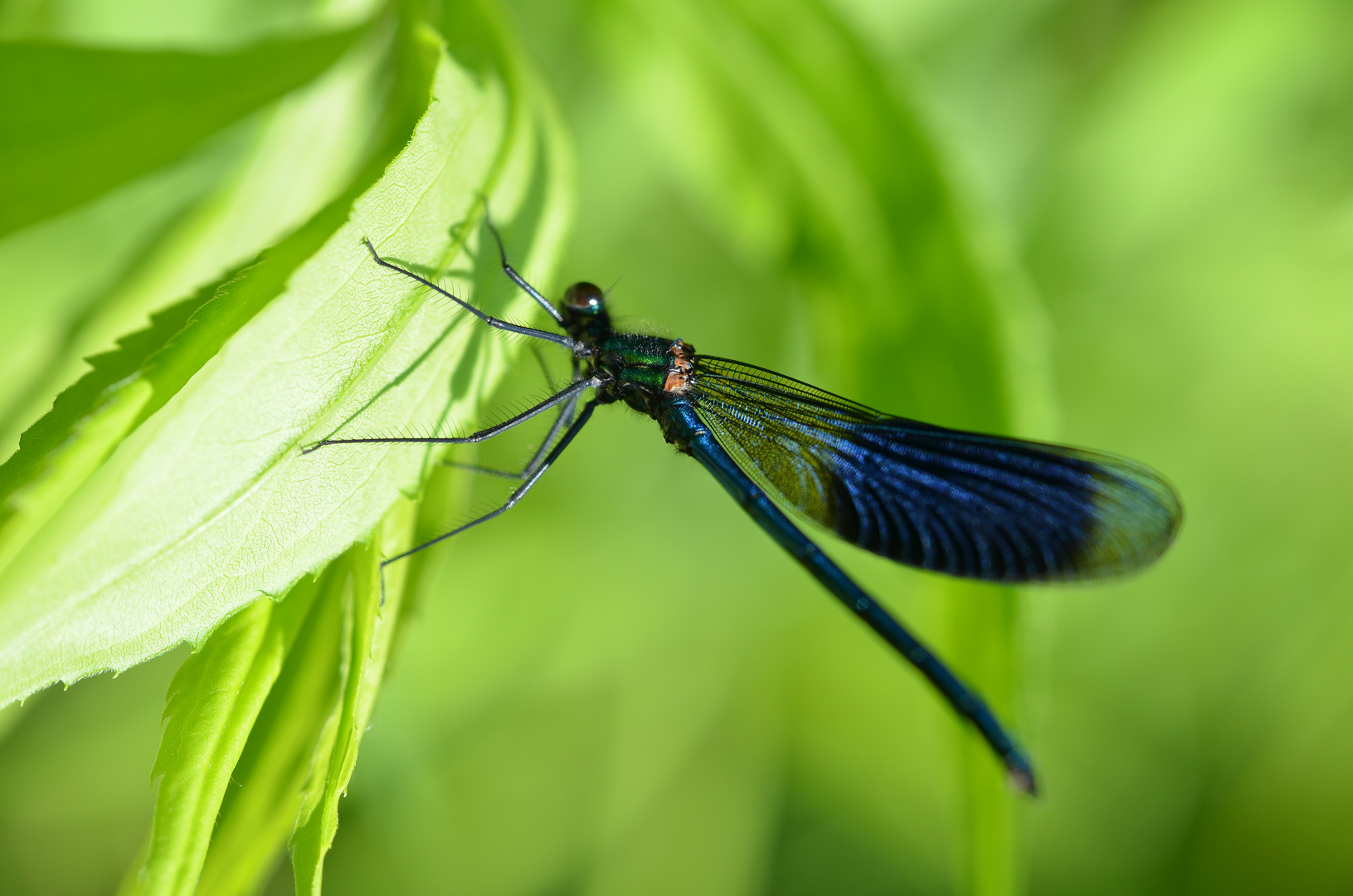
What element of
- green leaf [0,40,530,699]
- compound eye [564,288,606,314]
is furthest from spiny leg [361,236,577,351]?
compound eye [564,288,606,314]

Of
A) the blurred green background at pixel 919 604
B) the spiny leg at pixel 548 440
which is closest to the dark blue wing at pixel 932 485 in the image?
the blurred green background at pixel 919 604

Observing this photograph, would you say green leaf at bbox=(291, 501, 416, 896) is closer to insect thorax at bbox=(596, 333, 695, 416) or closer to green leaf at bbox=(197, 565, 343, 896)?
green leaf at bbox=(197, 565, 343, 896)

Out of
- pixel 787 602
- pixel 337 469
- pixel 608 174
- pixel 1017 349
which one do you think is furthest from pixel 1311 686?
pixel 337 469

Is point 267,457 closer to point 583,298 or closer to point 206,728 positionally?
point 206,728

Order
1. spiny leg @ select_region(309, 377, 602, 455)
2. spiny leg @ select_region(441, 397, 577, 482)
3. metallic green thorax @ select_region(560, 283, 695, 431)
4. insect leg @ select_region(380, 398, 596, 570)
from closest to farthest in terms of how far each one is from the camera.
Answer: spiny leg @ select_region(309, 377, 602, 455)
insect leg @ select_region(380, 398, 596, 570)
spiny leg @ select_region(441, 397, 577, 482)
metallic green thorax @ select_region(560, 283, 695, 431)

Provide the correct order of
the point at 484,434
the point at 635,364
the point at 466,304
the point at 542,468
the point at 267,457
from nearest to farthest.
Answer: the point at 267,457 → the point at 466,304 → the point at 484,434 → the point at 542,468 → the point at 635,364

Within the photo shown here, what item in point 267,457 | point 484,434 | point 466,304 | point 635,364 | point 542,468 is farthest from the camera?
point 635,364

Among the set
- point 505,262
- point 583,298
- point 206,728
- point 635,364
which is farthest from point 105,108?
point 635,364

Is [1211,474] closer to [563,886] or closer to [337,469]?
Result: [563,886]
